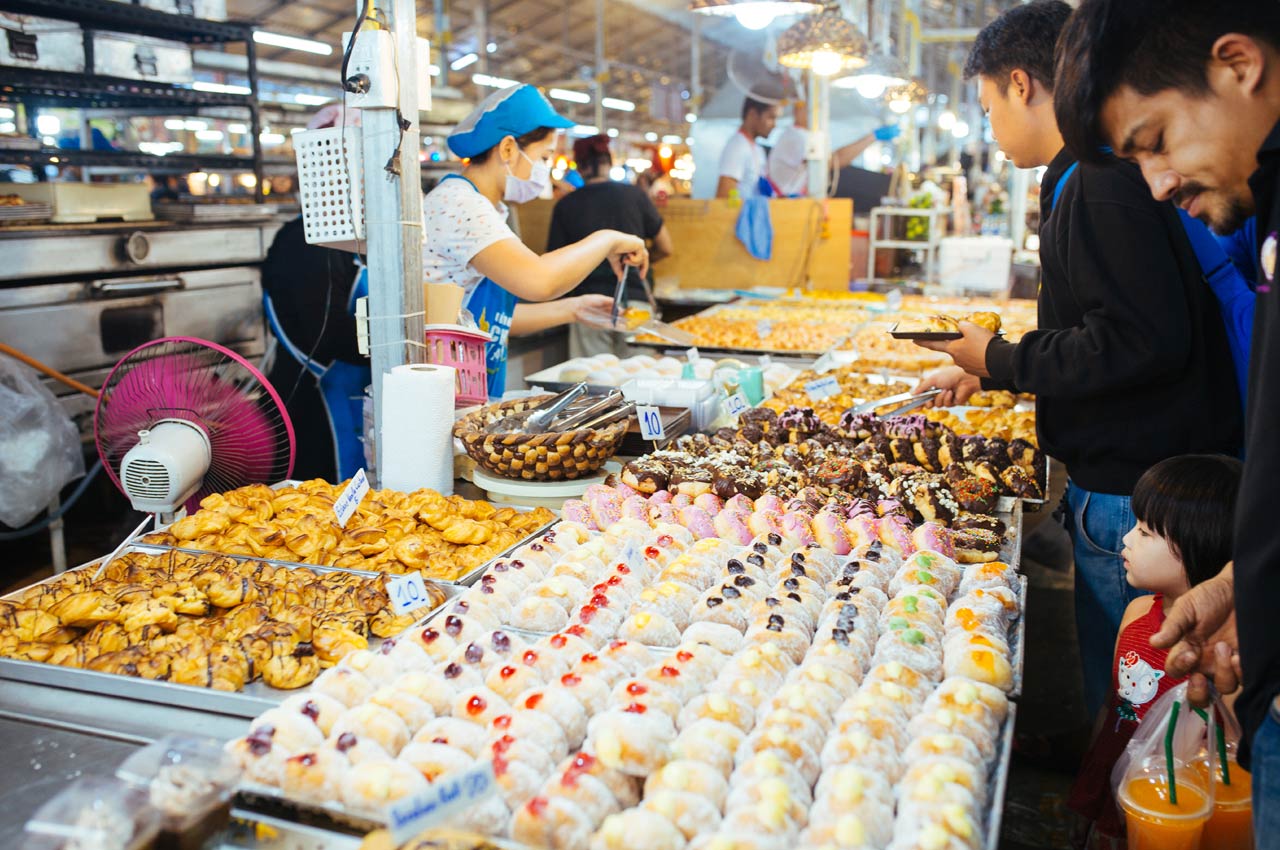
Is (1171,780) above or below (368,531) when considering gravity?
below

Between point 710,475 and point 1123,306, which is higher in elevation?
point 1123,306

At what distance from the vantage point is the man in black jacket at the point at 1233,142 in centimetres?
133

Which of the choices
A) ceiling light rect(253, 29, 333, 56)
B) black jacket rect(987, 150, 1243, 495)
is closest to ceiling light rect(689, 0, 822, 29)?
black jacket rect(987, 150, 1243, 495)

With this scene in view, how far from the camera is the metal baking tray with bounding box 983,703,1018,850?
4.50ft

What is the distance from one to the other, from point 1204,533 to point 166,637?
2122 millimetres

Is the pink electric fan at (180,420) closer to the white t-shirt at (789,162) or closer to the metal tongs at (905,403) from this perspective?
the metal tongs at (905,403)

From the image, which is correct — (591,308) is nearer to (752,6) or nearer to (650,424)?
(650,424)

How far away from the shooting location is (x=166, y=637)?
1.96 metres

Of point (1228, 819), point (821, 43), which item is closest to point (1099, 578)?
point (1228, 819)

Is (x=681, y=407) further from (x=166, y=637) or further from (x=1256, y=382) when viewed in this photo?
(x=1256, y=382)

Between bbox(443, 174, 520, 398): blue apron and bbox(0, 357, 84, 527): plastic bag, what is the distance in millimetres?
2227

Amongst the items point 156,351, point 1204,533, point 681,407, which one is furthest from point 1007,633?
point 156,351

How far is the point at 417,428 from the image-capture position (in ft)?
9.43

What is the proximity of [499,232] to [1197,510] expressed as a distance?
2.36 meters
